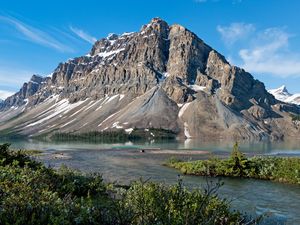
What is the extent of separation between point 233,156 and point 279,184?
10467 millimetres

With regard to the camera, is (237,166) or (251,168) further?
(237,166)

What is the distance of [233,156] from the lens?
56.6 metres

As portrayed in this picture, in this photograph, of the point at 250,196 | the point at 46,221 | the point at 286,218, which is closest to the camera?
the point at 46,221

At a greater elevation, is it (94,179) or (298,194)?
(94,179)

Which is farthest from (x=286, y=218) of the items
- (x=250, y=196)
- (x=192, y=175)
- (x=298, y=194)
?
(x=192, y=175)

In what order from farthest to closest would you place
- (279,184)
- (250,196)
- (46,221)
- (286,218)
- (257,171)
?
(257,171) → (279,184) → (250,196) → (286,218) → (46,221)

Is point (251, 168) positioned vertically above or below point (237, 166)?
below

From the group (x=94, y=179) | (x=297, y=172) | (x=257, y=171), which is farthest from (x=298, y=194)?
(x=94, y=179)

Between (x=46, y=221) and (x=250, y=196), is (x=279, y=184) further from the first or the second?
(x=46, y=221)

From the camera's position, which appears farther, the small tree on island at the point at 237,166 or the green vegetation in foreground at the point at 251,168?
the small tree on island at the point at 237,166

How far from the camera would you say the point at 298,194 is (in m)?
39.7

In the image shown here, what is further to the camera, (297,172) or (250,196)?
(297,172)

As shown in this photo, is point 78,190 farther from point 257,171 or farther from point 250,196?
point 257,171

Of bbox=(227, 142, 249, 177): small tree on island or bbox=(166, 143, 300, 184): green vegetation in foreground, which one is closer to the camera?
bbox=(166, 143, 300, 184): green vegetation in foreground
